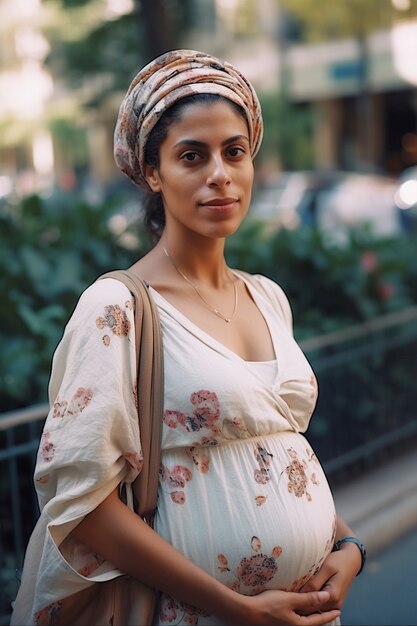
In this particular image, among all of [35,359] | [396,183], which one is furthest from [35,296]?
[396,183]

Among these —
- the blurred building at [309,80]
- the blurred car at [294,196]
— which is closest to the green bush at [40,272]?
the blurred car at [294,196]

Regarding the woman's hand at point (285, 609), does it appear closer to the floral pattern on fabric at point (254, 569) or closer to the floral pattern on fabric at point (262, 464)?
the floral pattern on fabric at point (254, 569)

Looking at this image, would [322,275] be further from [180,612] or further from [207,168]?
[180,612]

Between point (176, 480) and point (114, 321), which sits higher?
point (114, 321)

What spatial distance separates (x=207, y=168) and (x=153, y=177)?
0.17 m

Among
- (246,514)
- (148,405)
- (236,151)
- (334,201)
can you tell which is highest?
(334,201)

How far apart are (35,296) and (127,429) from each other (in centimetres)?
292

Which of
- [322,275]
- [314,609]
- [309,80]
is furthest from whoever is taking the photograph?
[309,80]

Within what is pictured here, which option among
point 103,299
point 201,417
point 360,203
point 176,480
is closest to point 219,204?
point 103,299

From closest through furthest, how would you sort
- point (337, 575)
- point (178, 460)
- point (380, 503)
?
point (178, 460) → point (337, 575) → point (380, 503)

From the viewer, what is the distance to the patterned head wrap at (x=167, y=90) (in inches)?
73.7

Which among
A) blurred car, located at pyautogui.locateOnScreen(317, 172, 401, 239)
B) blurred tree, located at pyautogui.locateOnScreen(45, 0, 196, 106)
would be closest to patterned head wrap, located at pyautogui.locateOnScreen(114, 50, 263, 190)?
blurred tree, located at pyautogui.locateOnScreen(45, 0, 196, 106)

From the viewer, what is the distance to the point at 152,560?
1707 mm

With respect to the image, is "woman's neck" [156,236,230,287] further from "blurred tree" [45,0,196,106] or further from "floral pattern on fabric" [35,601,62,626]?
"blurred tree" [45,0,196,106]
